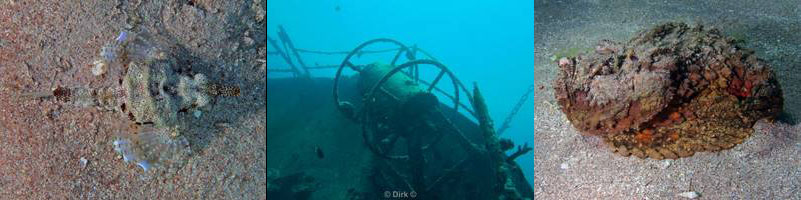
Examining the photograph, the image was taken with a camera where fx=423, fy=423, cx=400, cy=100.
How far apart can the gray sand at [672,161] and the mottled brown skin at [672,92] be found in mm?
152

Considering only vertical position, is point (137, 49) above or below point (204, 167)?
above

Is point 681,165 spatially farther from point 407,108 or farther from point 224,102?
point 224,102

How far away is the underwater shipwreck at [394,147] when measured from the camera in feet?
10.1

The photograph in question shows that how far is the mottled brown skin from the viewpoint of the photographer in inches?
96.3

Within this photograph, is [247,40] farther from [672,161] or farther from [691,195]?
[691,195]

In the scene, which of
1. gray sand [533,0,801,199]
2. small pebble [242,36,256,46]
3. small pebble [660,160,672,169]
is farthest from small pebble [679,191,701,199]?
small pebble [242,36,256,46]

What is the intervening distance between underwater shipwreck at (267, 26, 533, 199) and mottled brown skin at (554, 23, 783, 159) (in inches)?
26.9

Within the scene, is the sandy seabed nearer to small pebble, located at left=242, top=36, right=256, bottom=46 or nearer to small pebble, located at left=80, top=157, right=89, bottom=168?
small pebble, located at left=80, top=157, right=89, bottom=168

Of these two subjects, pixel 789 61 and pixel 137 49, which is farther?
pixel 789 61

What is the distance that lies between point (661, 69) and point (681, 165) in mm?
893

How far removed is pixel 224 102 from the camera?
10.0ft

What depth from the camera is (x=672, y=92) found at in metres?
2.41

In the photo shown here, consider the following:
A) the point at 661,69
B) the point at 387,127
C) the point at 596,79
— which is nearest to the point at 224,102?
the point at 387,127

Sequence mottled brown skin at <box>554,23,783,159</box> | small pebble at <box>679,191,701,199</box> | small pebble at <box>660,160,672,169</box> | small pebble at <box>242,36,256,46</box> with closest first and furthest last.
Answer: mottled brown skin at <box>554,23,783,159</box>
small pebble at <box>679,191,701,199</box>
small pebble at <box>660,160,672,169</box>
small pebble at <box>242,36,256,46</box>
